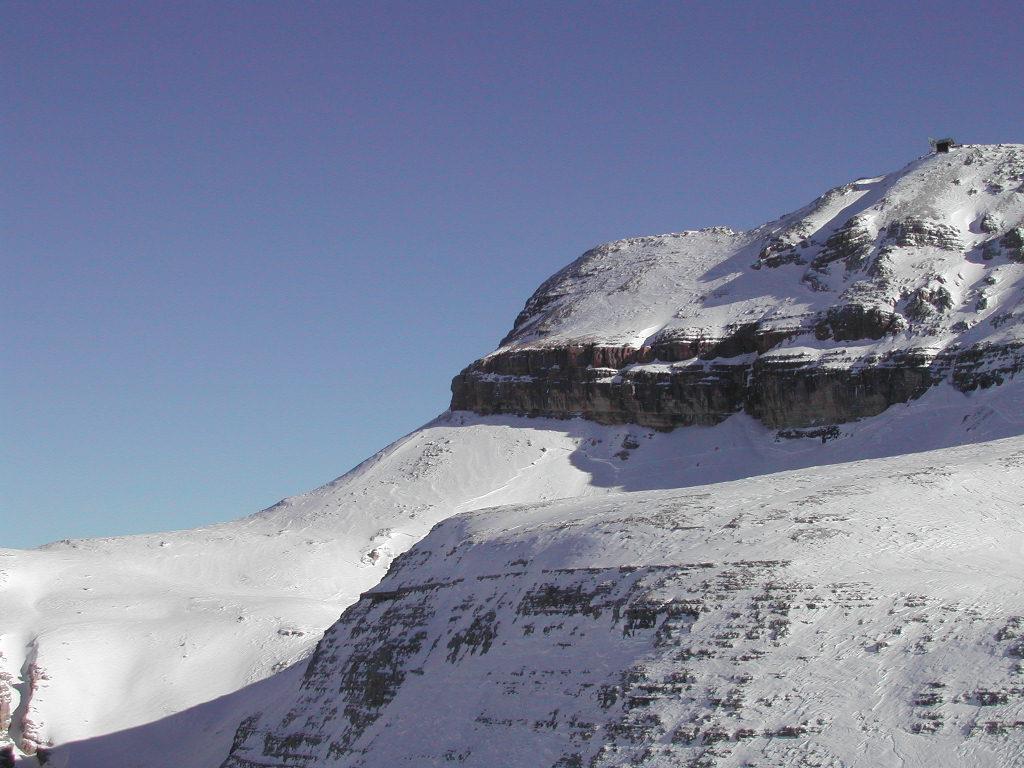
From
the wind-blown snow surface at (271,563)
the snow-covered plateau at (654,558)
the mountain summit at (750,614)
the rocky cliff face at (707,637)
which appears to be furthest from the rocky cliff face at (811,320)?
the rocky cliff face at (707,637)

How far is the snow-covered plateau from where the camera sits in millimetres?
34531

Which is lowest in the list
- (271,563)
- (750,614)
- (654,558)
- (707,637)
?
(271,563)

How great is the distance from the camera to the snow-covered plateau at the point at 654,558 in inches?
1359

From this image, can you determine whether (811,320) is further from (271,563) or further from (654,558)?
(654,558)

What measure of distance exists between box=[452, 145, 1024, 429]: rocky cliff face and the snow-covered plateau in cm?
28

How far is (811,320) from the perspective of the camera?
→ 9650cm

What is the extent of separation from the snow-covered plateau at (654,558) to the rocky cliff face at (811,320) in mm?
277

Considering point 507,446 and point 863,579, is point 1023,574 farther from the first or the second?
point 507,446

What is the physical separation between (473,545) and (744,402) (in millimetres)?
51029

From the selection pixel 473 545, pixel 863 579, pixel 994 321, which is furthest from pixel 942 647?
pixel 994 321

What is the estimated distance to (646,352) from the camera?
340 feet

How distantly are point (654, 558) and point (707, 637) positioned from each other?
221 inches

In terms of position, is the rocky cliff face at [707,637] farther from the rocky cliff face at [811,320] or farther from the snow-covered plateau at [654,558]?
the rocky cliff face at [811,320]

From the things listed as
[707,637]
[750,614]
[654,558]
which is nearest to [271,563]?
[654,558]
